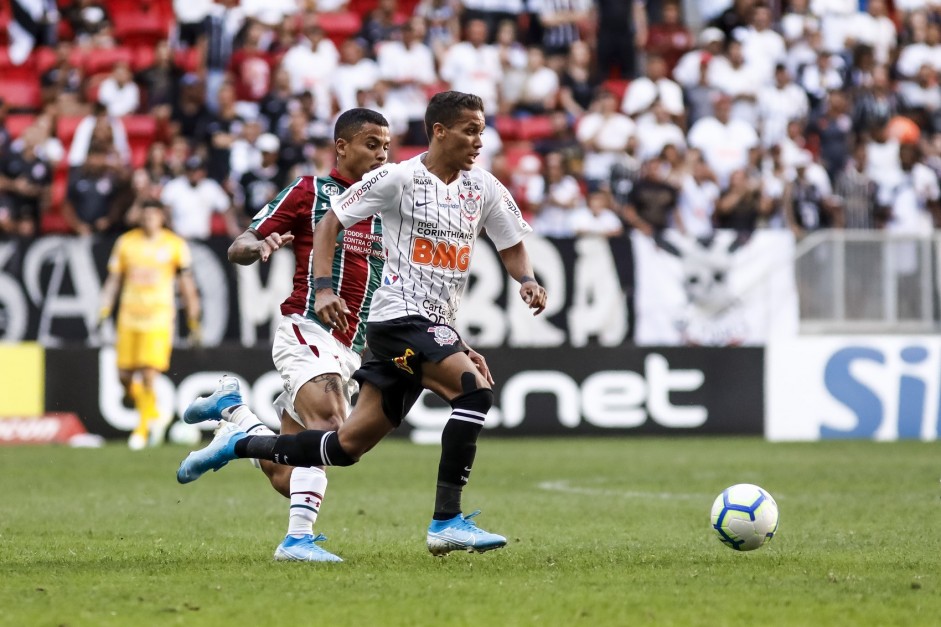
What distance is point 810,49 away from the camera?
839 inches

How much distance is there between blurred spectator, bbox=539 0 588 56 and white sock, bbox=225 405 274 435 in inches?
573

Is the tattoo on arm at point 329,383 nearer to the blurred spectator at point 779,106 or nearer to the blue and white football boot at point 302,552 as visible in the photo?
the blue and white football boot at point 302,552

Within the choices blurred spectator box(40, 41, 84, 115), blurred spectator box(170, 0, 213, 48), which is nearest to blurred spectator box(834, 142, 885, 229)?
blurred spectator box(170, 0, 213, 48)

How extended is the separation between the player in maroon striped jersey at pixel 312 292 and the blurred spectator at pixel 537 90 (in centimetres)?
1285

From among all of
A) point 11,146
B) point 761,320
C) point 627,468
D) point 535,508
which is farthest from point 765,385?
point 11,146

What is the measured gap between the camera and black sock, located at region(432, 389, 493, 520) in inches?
Answer: 268

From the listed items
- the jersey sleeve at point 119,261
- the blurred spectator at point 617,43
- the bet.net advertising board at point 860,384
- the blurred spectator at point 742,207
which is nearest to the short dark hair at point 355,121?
the jersey sleeve at point 119,261

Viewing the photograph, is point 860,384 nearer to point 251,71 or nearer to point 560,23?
point 560,23

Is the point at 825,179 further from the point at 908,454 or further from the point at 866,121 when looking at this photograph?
the point at 908,454

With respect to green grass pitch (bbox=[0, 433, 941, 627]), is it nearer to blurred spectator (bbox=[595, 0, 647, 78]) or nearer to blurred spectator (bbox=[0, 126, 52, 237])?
blurred spectator (bbox=[0, 126, 52, 237])

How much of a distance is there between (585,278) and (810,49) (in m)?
6.50

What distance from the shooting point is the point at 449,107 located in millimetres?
6973

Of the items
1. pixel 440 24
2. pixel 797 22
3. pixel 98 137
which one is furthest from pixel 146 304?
pixel 797 22

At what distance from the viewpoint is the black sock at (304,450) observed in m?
6.88
